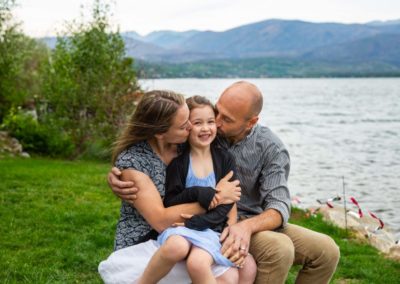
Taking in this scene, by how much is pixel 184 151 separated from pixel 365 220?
335 inches

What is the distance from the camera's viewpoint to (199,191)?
3752 millimetres

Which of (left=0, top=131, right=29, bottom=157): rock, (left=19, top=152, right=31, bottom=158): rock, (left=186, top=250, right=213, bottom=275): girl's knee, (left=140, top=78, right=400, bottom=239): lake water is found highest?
(left=186, top=250, right=213, bottom=275): girl's knee

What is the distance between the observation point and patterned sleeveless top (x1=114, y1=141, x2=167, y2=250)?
12.6 feet

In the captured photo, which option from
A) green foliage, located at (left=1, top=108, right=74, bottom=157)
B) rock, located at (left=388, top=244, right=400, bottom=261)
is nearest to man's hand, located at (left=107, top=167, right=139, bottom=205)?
rock, located at (left=388, top=244, right=400, bottom=261)

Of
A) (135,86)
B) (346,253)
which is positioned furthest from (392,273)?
(135,86)

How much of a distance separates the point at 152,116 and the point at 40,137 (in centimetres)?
1632

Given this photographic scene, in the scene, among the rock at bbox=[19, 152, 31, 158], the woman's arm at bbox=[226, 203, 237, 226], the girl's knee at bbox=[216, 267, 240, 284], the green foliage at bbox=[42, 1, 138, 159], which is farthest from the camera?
the green foliage at bbox=[42, 1, 138, 159]

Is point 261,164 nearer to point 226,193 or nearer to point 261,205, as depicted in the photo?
point 261,205

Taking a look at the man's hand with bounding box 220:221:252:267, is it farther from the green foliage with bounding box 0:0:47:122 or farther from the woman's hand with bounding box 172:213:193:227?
the green foliage with bounding box 0:0:47:122

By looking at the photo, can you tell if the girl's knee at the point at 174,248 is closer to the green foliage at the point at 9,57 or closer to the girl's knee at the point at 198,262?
the girl's knee at the point at 198,262

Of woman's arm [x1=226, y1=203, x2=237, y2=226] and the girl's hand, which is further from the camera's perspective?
woman's arm [x1=226, y1=203, x2=237, y2=226]

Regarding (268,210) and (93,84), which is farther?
(93,84)

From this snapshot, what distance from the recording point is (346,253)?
805cm

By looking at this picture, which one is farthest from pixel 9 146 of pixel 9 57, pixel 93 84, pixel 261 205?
pixel 261 205
